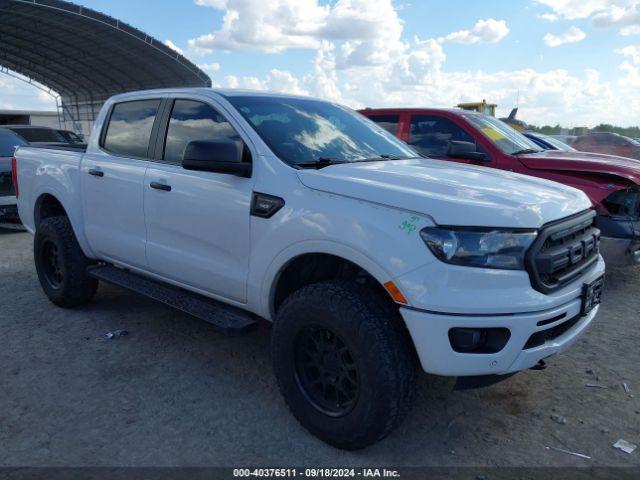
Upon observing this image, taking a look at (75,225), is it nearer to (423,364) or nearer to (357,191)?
(357,191)

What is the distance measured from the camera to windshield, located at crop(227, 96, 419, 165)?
333 centimetres

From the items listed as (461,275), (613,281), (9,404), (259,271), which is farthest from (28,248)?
(613,281)

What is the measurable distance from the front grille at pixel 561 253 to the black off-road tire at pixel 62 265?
3.75 metres

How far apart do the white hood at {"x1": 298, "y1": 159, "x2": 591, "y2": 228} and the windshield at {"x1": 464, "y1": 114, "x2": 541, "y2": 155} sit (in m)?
3.23

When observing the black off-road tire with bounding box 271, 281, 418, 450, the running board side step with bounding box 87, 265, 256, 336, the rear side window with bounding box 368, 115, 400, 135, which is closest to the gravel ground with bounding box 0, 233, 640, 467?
the black off-road tire with bounding box 271, 281, 418, 450

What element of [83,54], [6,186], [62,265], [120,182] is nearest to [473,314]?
[120,182]

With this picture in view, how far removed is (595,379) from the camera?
3.70m

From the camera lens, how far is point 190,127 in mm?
3801

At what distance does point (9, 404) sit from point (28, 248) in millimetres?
4938

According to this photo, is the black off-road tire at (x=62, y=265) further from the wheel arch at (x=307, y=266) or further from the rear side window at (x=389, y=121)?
the rear side window at (x=389, y=121)

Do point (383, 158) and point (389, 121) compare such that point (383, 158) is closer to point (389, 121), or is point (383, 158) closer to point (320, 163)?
point (320, 163)

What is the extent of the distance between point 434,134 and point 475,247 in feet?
15.3

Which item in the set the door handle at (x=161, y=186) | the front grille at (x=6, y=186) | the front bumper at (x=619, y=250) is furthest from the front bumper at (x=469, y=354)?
the front grille at (x=6, y=186)

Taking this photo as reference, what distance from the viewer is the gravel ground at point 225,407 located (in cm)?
280
